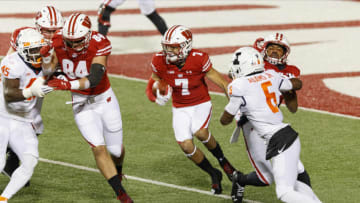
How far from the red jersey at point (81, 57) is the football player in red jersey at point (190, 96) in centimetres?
67

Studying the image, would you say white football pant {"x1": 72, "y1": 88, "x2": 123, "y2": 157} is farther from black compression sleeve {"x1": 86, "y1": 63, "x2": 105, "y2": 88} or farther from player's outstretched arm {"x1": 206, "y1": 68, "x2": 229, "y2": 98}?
player's outstretched arm {"x1": 206, "y1": 68, "x2": 229, "y2": 98}

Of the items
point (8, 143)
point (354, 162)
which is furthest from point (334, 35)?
point (8, 143)

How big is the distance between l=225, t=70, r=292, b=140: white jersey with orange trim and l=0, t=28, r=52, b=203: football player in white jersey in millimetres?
1791

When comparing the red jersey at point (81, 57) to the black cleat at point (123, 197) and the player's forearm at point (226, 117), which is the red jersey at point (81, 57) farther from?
the player's forearm at point (226, 117)

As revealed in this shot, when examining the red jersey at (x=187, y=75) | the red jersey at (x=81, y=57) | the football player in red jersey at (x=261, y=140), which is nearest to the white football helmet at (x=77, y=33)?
the red jersey at (x=81, y=57)

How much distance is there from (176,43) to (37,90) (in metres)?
1.64

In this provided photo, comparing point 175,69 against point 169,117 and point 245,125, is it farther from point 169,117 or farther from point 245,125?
point 169,117

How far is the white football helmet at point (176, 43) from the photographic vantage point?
27.6 feet

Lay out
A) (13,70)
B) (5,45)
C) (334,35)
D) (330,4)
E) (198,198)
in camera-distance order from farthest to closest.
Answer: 1. (330,4)
2. (334,35)
3. (5,45)
4. (198,198)
5. (13,70)

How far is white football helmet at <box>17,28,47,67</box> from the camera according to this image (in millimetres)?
7719

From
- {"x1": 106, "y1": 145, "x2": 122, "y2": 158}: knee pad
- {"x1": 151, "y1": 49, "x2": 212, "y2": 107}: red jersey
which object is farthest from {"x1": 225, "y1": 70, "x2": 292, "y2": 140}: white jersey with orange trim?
{"x1": 106, "y1": 145, "x2": 122, "y2": 158}: knee pad

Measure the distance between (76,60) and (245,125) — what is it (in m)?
1.87

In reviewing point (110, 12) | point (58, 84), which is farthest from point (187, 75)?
point (110, 12)

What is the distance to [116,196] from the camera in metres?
8.58
